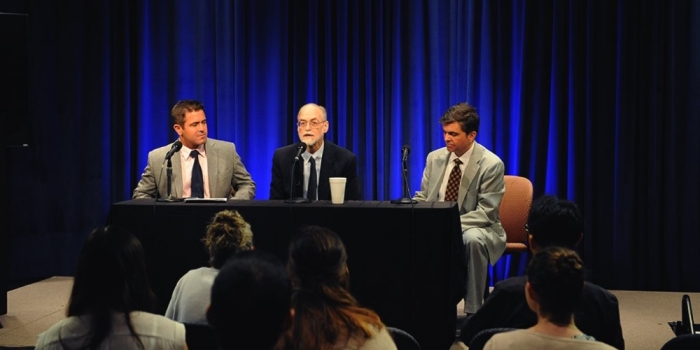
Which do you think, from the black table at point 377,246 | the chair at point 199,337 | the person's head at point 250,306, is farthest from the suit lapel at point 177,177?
the person's head at point 250,306

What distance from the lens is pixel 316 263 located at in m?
2.53

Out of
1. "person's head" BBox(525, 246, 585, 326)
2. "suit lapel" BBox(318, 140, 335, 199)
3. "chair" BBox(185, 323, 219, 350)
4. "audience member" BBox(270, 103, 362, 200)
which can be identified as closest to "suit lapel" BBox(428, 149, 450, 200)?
"audience member" BBox(270, 103, 362, 200)

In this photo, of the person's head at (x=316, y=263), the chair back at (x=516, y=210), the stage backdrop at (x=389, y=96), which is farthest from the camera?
the stage backdrop at (x=389, y=96)

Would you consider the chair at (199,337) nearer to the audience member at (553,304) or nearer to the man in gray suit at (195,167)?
the audience member at (553,304)

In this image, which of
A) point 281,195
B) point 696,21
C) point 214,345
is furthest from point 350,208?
point 696,21

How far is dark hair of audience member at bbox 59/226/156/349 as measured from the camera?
2359 millimetres

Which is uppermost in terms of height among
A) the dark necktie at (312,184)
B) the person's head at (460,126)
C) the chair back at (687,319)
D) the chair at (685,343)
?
Result: the person's head at (460,126)

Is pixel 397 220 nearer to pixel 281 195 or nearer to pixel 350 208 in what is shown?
pixel 350 208

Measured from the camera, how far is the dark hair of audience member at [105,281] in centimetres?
236

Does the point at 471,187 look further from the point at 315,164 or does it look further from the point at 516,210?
the point at 315,164

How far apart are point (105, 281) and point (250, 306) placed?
0.79 m

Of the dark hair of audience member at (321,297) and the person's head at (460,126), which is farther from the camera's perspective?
the person's head at (460,126)

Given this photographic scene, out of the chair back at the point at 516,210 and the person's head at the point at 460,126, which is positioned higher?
the person's head at the point at 460,126

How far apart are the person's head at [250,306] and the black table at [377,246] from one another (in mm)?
2913
